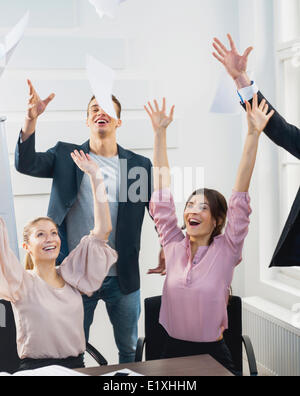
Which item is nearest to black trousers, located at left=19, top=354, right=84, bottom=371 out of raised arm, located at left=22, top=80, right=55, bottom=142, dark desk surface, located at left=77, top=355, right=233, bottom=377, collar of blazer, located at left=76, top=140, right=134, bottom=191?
dark desk surface, located at left=77, top=355, right=233, bottom=377

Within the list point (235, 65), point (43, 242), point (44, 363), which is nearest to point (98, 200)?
point (43, 242)

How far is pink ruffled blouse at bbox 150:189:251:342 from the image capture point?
1.88 m

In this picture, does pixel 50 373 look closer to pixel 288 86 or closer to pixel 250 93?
pixel 250 93

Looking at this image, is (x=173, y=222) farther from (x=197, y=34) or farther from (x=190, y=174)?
(x=197, y=34)

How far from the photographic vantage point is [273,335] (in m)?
2.50

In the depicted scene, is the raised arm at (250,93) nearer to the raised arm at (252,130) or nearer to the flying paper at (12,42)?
the raised arm at (252,130)

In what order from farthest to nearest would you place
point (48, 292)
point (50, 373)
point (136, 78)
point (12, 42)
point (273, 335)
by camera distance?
point (136, 78) < point (273, 335) < point (48, 292) < point (12, 42) < point (50, 373)

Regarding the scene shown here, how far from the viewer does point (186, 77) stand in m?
2.68

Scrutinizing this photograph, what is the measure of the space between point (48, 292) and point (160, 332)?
0.50m

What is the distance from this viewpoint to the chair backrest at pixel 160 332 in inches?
79.6

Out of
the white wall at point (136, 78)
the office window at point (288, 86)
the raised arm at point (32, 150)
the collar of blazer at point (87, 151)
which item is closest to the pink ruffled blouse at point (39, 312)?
the raised arm at point (32, 150)

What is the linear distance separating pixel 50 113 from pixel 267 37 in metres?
1.21

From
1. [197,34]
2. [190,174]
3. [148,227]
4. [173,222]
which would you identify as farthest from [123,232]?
[197,34]

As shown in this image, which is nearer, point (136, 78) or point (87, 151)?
point (87, 151)
